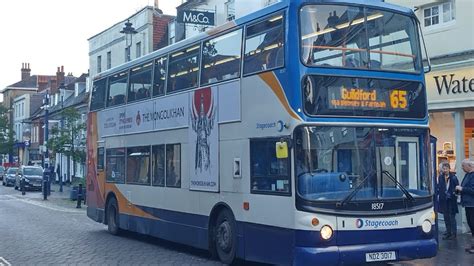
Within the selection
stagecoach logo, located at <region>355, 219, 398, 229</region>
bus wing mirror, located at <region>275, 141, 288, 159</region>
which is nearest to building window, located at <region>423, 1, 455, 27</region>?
stagecoach logo, located at <region>355, 219, 398, 229</region>

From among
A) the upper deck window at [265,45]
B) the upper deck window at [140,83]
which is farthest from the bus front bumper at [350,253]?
the upper deck window at [140,83]

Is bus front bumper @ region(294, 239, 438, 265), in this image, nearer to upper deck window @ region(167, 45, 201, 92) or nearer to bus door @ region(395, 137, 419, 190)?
bus door @ region(395, 137, 419, 190)

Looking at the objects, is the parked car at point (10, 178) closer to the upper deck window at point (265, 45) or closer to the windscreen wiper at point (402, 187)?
the upper deck window at point (265, 45)

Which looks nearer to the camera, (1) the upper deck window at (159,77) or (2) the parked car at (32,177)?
(1) the upper deck window at (159,77)

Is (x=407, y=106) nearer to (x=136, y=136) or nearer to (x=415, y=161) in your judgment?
(x=415, y=161)

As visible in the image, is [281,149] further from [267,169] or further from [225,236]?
[225,236]

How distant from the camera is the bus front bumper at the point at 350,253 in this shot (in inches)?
339

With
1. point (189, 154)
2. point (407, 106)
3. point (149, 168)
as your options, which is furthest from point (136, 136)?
point (407, 106)

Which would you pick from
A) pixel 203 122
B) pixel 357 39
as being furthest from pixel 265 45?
pixel 203 122

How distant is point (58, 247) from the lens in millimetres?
13320

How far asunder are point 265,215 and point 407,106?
2.84 m

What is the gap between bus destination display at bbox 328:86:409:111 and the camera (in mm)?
9086

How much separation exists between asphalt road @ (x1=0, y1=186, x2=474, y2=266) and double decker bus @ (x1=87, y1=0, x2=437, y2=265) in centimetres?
118

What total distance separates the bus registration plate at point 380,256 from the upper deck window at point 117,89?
8328 mm
